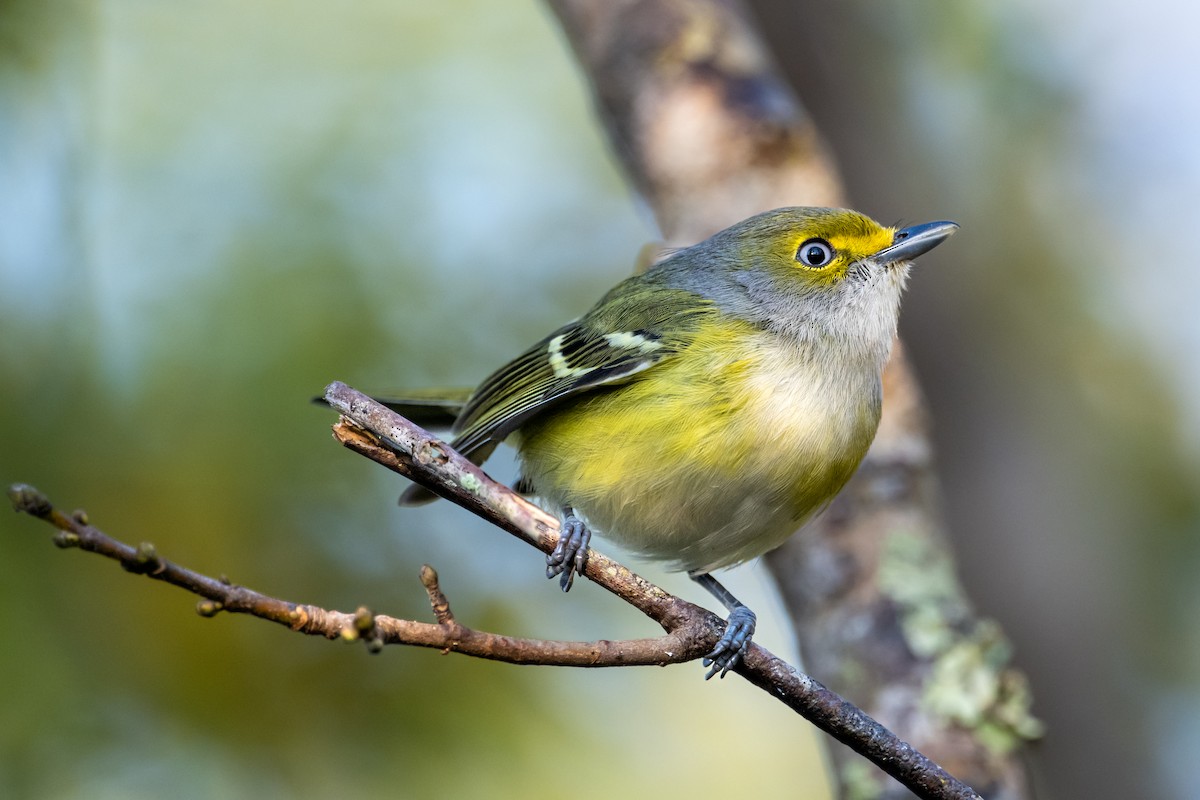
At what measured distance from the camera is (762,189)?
466 centimetres

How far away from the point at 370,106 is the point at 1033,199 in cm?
425

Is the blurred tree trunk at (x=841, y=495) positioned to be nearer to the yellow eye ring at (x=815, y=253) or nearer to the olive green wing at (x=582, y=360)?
the yellow eye ring at (x=815, y=253)

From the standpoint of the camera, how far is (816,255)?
12.4ft

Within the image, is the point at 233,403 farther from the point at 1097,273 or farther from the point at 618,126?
the point at 1097,273

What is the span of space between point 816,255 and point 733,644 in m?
1.65

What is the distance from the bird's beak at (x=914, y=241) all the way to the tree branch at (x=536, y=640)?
172 centimetres

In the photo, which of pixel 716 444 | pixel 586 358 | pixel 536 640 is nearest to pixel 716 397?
pixel 716 444

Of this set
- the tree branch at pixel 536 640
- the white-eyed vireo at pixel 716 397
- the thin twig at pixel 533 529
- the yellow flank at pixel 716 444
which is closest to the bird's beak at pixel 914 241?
the white-eyed vireo at pixel 716 397

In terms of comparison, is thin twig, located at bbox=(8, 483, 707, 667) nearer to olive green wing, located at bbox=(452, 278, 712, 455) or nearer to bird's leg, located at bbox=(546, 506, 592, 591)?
bird's leg, located at bbox=(546, 506, 592, 591)

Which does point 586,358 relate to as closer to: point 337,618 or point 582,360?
point 582,360

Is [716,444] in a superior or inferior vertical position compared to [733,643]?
superior

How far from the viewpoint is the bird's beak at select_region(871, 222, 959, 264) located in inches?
144

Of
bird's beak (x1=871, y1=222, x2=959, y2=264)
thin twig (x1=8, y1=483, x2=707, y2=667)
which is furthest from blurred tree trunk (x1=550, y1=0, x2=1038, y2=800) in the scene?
thin twig (x1=8, y1=483, x2=707, y2=667)

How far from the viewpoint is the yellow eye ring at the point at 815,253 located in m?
3.78
